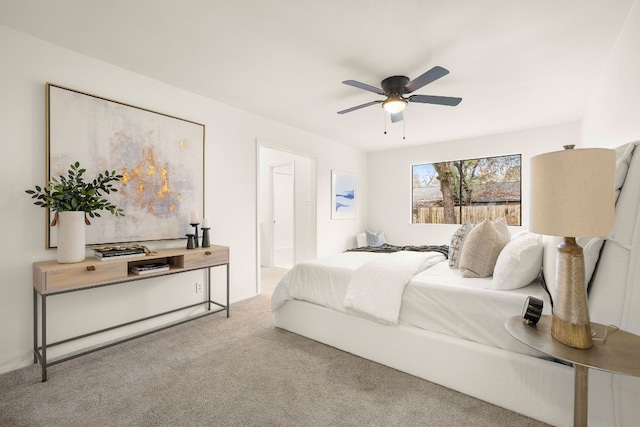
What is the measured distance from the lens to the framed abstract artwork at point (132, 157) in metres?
2.34

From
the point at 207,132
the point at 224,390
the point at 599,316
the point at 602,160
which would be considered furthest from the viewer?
the point at 207,132

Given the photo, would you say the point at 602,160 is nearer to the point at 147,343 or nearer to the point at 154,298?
the point at 147,343

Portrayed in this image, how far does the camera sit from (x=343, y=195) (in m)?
5.69

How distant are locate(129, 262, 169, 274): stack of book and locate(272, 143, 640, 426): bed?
3.70 feet

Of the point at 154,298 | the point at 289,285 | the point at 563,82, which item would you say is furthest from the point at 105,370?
the point at 563,82

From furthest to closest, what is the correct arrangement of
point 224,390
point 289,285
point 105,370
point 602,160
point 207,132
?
point 207,132
point 289,285
point 105,370
point 224,390
point 602,160

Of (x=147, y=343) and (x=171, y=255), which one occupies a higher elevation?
Answer: (x=171, y=255)

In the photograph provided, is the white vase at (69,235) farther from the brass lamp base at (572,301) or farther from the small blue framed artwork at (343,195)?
the small blue framed artwork at (343,195)

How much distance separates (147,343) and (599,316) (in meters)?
3.16

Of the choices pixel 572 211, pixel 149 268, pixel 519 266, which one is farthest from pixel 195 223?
pixel 572 211

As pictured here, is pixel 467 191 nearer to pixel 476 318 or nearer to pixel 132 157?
pixel 476 318

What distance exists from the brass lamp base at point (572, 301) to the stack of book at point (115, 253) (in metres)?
2.86

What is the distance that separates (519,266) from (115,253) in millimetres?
2999

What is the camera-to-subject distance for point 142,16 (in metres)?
1.97
